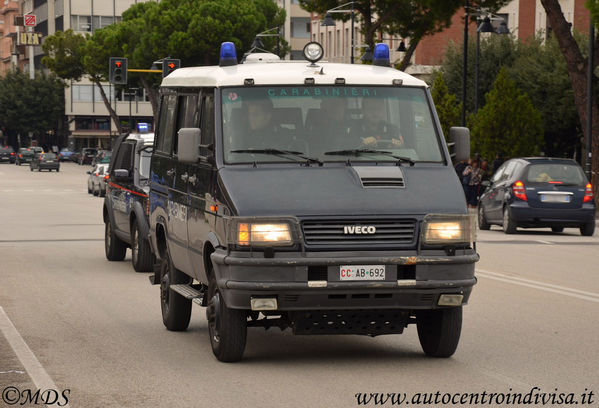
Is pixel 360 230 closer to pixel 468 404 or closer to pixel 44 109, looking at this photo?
pixel 468 404

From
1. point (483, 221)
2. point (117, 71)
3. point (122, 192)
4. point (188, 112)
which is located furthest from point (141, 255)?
point (117, 71)

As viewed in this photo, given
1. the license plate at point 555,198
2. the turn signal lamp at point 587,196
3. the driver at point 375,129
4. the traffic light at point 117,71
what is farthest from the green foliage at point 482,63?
the driver at point 375,129

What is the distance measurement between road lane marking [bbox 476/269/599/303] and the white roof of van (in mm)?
4774

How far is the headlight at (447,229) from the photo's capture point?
9.38m

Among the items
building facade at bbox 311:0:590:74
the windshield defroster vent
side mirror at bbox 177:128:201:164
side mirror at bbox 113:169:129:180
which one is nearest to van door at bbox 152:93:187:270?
side mirror at bbox 177:128:201:164

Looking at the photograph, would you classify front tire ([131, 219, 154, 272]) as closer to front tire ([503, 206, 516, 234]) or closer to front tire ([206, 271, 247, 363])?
front tire ([206, 271, 247, 363])

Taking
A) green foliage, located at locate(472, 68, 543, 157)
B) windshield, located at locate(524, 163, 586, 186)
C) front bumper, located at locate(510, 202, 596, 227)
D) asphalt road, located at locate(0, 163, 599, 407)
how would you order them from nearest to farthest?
asphalt road, located at locate(0, 163, 599, 407), front bumper, located at locate(510, 202, 596, 227), windshield, located at locate(524, 163, 586, 186), green foliage, located at locate(472, 68, 543, 157)

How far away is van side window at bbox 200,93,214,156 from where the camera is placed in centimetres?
1025

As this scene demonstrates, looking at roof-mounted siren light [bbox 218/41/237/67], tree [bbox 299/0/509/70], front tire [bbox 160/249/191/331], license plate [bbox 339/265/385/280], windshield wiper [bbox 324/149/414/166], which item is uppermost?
tree [bbox 299/0/509/70]

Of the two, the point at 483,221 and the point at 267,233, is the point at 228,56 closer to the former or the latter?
the point at 267,233

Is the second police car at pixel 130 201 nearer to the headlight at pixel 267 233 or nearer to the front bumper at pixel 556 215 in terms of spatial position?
the headlight at pixel 267 233

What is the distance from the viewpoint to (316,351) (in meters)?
10.4

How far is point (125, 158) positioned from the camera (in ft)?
63.1

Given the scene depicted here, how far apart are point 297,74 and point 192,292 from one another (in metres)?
1.95
